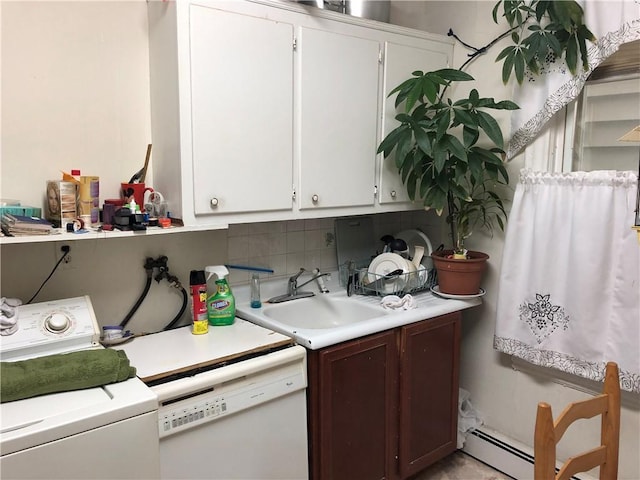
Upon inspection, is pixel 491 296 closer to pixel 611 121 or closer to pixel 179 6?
pixel 611 121

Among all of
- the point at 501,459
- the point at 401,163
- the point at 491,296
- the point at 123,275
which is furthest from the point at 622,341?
the point at 123,275

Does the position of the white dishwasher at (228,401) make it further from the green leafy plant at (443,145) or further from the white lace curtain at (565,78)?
the white lace curtain at (565,78)

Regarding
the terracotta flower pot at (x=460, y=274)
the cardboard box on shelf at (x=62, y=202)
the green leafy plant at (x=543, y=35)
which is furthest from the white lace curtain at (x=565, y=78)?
the cardboard box on shelf at (x=62, y=202)

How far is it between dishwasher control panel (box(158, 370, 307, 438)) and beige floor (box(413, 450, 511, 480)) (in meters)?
1.07

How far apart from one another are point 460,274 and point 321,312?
676 millimetres

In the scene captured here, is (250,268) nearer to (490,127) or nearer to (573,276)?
(490,127)

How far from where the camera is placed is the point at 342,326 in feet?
6.48

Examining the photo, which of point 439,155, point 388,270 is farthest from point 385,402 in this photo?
point 439,155

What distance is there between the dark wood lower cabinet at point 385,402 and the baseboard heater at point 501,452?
212 millimetres

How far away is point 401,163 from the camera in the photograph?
223cm

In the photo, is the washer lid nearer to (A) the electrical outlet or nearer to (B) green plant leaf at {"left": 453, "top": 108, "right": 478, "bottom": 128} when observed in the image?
(A) the electrical outlet

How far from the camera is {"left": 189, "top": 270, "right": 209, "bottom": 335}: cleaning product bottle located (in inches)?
76.5

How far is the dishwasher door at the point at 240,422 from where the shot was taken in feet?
5.10

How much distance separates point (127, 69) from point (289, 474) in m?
1.63
